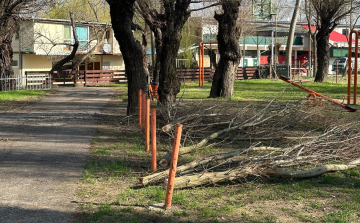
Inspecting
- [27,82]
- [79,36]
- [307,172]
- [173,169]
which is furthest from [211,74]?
[173,169]

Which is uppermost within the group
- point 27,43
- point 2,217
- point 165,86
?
point 27,43

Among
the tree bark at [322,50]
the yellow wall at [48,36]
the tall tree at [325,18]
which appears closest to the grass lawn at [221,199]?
the tall tree at [325,18]

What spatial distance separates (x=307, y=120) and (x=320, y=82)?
68.7ft

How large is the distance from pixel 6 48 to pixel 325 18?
1832 centimetres

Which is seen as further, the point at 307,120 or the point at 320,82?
the point at 320,82

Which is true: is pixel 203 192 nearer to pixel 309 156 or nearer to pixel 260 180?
pixel 260 180

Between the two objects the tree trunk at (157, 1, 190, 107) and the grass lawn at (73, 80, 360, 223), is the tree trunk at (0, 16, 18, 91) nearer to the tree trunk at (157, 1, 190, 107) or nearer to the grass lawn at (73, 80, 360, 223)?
the tree trunk at (157, 1, 190, 107)

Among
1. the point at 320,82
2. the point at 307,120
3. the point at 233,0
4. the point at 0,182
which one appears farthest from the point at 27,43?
the point at 0,182

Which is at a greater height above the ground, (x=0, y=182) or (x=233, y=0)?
(x=233, y=0)

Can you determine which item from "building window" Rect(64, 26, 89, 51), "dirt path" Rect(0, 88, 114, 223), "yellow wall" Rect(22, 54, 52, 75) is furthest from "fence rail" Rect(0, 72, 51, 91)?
"yellow wall" Rect(22, 54, 52, 75)

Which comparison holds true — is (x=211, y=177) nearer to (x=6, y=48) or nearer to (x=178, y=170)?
(x=178, y=170)

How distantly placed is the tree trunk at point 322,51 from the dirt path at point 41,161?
18368 millimetres

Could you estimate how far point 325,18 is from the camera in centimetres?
3025

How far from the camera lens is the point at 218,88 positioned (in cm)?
2206
